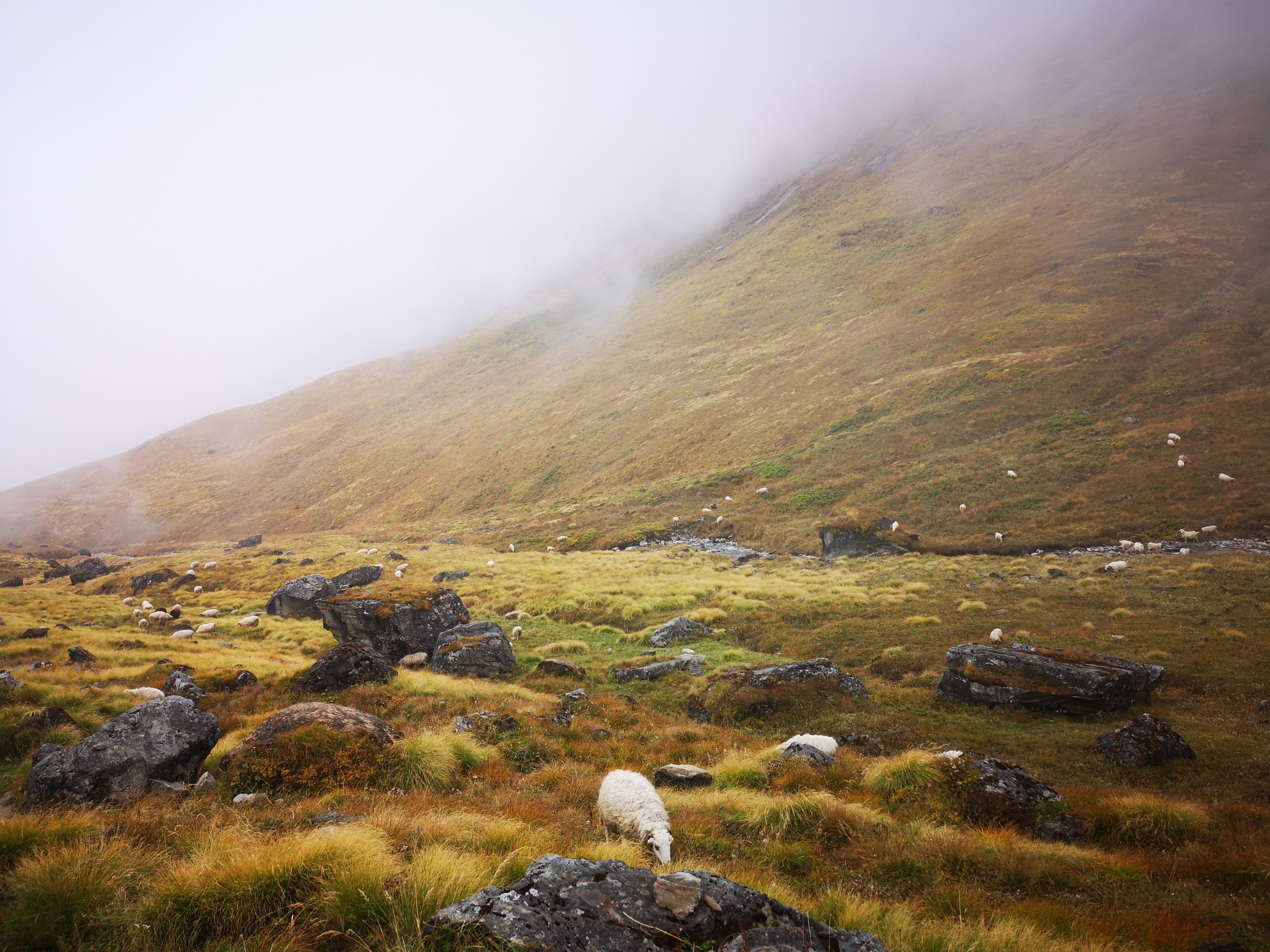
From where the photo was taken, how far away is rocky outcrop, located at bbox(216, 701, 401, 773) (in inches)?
370

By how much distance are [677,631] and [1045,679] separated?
1259cm

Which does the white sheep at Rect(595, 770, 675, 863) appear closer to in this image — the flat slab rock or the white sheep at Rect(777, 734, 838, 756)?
the flat slab rock

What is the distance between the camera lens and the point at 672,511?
51.7 metres

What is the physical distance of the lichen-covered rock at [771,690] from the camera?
47.3 feet

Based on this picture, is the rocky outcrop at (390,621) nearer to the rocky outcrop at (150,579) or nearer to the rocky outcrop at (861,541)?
the rocky outcrop at (861,541)

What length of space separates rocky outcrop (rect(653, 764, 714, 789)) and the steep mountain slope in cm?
2872

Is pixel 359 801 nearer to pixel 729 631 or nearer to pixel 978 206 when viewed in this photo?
pixel 729 631

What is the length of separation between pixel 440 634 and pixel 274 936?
16.9m

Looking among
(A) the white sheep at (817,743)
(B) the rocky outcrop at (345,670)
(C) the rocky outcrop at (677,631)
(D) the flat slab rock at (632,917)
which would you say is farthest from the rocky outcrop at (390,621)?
(D) the flat slab rock at (632,917)

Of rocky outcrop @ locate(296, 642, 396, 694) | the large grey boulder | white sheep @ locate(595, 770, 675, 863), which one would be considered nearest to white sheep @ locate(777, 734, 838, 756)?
white sheep @ locate(595, 770, 675, 863)

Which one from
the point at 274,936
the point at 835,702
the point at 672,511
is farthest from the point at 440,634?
the point at 672,511

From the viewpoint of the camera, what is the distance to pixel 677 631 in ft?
73.0

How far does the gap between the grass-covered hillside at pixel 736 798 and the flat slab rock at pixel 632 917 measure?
612mm

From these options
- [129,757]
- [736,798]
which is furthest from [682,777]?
[129,757]
